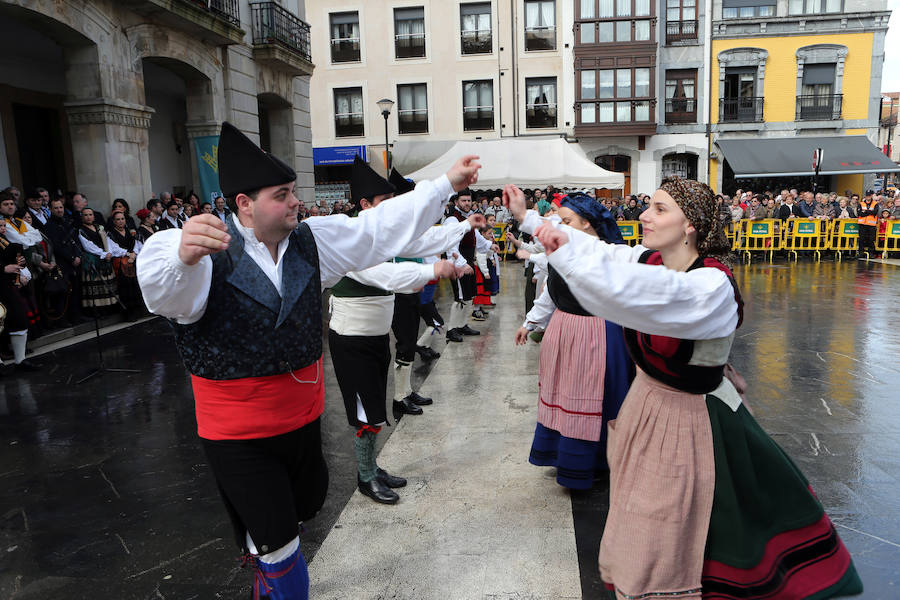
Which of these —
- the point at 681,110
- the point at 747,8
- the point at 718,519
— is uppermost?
the point at 747,8

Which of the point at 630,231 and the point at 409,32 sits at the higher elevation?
the point at 409,32

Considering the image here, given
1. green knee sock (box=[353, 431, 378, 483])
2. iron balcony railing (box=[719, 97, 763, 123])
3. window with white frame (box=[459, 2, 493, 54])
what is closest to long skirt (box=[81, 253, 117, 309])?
green knee sock (box=[353, 431, 378, 483])

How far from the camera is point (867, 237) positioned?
16.6m

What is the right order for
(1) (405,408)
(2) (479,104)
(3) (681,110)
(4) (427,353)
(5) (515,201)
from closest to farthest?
1. (5) (515,201)
2. (1) (405,408)
3. (4) (427,353)
4. (3) (681,110)
5. (2) (479,104)

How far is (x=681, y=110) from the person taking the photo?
27109mm

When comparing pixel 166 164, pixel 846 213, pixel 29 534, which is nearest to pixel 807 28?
pixel 846 213

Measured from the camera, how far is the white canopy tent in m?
14.4

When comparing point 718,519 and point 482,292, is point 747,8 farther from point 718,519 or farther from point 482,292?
point 718,519

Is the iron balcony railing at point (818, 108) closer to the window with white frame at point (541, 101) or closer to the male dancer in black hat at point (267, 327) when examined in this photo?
the window with white frame at point (541, 101)

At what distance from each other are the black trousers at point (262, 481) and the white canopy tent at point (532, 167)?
1207cm

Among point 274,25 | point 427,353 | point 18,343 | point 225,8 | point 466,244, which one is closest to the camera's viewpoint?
point 18,343

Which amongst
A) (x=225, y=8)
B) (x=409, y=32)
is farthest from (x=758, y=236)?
(x=409, y=32)

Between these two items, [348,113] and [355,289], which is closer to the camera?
[355,289]

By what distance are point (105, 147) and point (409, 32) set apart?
66.7 feet
